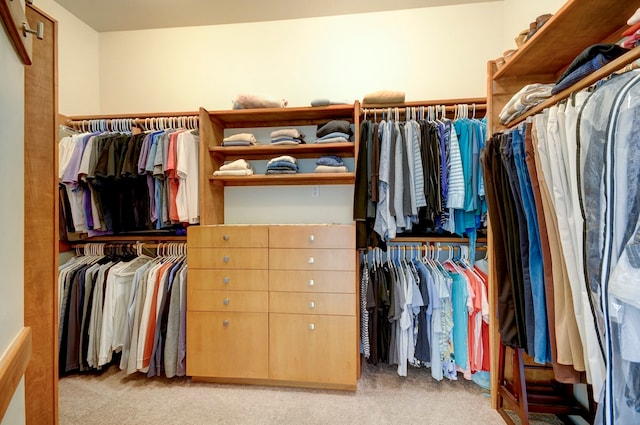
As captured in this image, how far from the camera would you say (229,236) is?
1.87 metres

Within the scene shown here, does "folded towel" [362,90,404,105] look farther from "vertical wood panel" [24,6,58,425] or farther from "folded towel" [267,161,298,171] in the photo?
"vertical wood panel" [24,6,58,425]

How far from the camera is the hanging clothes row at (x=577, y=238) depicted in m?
0.68

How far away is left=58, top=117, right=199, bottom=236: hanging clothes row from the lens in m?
1.97

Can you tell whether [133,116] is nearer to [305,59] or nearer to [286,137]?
[286,137]

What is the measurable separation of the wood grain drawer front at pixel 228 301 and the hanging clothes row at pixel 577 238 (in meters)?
1.41

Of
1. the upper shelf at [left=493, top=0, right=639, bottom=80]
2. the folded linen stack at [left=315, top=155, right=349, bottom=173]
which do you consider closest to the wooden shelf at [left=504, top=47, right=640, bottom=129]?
the upper shelf at [left=493, top=0, right=639, bottom=80]

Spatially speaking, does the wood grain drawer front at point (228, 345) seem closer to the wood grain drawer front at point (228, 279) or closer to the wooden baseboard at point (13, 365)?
the wood grain drawer front at point (228, 279)

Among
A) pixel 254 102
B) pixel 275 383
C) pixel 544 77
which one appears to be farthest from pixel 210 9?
pixel 275 383

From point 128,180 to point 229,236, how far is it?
0.97 metres

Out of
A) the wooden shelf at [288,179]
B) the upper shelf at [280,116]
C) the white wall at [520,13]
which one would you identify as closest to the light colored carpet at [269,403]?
the wooden shelf at [288,179]

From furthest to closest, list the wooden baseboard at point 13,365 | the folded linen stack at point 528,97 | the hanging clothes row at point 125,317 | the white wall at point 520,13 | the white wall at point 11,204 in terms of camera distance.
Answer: the hanging clothes row at point 125,317
the white wall at point 520,13
the folded linen stack at point 528,97
the white wall at point 11,204
the wooden baseboard at point 13,365

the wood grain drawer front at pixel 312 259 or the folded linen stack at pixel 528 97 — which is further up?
the folded linen stack at pixel 528 97

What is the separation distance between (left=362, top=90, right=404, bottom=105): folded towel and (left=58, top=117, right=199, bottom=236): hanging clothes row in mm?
1383

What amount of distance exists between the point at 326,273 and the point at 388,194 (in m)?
0.67
